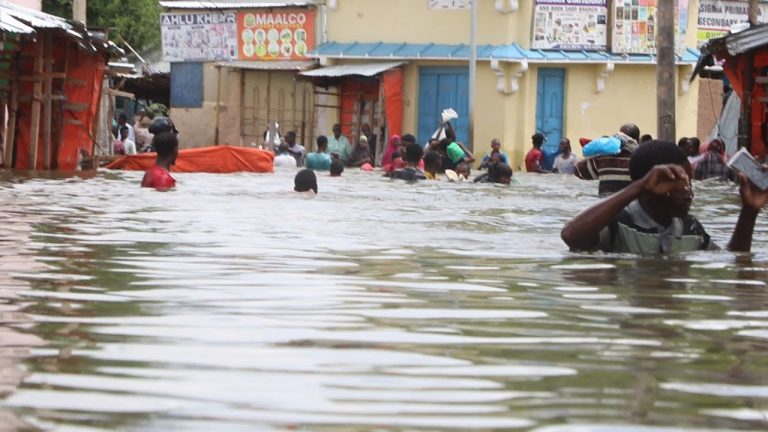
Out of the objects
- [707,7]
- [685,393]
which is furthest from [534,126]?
[685,393]

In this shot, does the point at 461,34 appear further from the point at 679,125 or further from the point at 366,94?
the point at 679,125

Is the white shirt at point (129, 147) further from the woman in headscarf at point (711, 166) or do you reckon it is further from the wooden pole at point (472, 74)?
the woman in headscarf at point (711, 166)

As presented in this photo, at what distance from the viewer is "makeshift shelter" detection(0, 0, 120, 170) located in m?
21.3

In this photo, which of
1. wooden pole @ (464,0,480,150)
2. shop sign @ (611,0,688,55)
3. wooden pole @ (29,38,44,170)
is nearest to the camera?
wooden pole @ (29,38,44,170)

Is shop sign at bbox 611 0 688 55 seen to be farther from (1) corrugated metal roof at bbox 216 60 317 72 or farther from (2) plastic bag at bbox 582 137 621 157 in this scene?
(2) plastic bag at bbox 582 137 621 157

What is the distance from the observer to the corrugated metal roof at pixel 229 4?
3556 cm

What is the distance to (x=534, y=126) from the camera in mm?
33969

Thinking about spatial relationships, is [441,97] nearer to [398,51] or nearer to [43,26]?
[398,51]

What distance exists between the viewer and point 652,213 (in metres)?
7.72

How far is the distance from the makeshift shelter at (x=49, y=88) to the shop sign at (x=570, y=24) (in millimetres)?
12607

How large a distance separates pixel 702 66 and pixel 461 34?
10.9 meters

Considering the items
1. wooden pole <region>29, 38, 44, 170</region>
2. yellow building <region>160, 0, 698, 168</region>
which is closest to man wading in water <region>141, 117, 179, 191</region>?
wooden pole <region>29, 38, 44, 170</region>

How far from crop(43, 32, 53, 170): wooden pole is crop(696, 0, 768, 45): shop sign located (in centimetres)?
1966

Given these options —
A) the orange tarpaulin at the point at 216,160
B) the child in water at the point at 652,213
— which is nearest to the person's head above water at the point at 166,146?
the child in water at the point at 652,213
